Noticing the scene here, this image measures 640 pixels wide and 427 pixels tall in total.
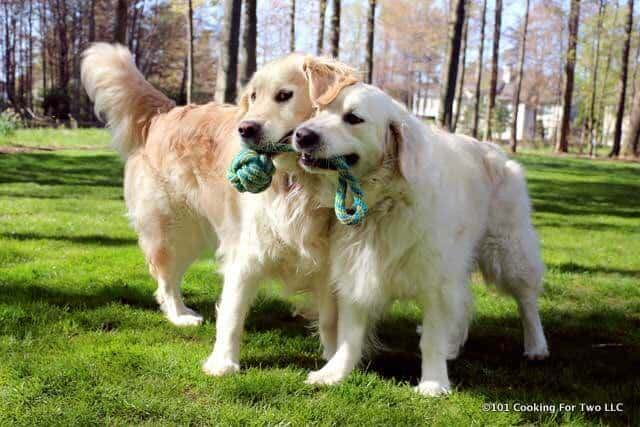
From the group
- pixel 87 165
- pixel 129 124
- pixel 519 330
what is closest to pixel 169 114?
pixel 129 124

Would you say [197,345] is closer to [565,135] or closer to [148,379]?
[148,379]

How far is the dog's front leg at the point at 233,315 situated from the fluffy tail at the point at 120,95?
184 cm

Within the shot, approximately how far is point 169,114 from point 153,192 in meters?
0.62

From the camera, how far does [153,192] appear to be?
442cm

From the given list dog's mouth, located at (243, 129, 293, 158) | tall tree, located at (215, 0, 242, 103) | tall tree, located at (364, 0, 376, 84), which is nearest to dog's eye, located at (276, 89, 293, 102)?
dog's mouth, located at (243, 129, 293, 158)

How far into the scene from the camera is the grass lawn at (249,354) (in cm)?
291

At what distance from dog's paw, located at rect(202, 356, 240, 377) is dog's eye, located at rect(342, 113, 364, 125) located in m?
1.55

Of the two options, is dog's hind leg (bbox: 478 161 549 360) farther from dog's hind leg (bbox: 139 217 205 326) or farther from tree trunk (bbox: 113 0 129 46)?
tree trunk (bbox: 113 0 129 46)

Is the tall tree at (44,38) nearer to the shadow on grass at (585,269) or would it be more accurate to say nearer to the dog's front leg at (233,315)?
the shadow on grass at (585,269)

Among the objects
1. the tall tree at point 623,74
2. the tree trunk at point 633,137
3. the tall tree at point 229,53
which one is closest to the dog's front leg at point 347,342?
the tall tree at point 229,53

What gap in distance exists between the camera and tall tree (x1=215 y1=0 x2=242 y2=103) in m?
9.56

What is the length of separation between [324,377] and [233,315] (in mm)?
638

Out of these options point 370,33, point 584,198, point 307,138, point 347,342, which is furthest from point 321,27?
point 307,138

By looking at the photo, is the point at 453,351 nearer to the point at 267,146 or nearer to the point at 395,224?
the point at 395,224
